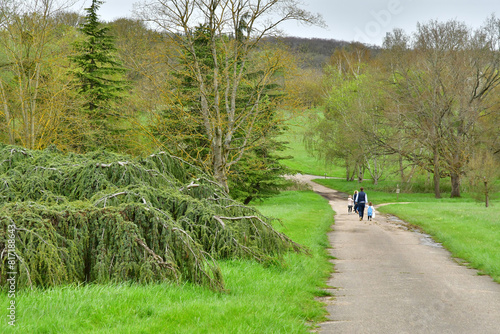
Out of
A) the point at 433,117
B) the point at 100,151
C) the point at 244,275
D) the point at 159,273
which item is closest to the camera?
the point at 159,273

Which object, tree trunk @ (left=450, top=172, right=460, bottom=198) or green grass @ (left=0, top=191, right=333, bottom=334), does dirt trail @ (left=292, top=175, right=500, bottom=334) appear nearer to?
green grass @ (left=0, top=191, right=333, bottom=334)

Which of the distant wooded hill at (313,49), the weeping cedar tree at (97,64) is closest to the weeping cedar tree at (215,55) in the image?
the distant wooded hill at (313,49)

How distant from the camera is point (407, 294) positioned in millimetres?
7453

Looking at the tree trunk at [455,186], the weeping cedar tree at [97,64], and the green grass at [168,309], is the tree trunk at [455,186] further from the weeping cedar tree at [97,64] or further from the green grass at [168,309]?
the green grass at [168,309]

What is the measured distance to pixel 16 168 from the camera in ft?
26.8

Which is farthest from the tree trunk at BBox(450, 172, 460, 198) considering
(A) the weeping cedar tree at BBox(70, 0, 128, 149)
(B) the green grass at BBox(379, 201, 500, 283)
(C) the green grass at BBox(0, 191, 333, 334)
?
(C) the green grass at BBox(0, 191, 333, 334)

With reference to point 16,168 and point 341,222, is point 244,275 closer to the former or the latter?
point 16,168

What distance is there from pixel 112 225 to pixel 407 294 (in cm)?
495

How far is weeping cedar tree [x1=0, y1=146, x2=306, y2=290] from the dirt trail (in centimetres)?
164

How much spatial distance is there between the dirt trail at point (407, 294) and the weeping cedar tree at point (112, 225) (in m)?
1.64

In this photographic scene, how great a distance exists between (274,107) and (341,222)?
9.07 m

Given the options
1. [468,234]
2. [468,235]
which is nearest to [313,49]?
[468,234]

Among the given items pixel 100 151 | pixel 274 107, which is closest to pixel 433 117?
pixel 274 107

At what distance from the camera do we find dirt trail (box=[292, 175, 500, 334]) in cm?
581
